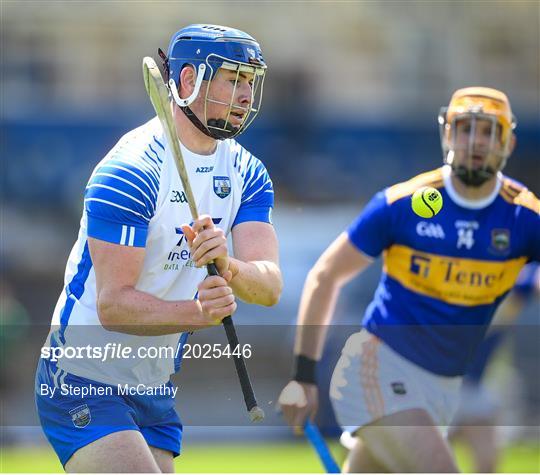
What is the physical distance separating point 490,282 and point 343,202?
7.56 metres

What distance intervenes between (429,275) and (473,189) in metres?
0.38

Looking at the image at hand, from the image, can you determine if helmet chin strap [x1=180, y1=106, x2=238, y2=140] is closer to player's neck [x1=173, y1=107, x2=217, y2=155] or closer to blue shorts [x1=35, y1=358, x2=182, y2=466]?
player's neck [x1=173, y1=107, x2=217, y2=155]

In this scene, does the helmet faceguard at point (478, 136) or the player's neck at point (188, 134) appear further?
the helmet faceguard at point (478, 136)

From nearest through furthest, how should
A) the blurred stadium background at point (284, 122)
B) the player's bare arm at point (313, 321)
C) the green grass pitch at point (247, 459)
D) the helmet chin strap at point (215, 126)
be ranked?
the helmet chin strap at point (215, 126)
the player's bare arm at point (313, 321)
the green grass pitch at point (247, 459)
the blurred stadium background at point (284, 122)

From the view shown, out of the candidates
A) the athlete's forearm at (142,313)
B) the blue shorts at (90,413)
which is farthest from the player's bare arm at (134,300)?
the blue shorts at (90,413)

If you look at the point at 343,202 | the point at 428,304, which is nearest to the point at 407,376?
the point at 428,304

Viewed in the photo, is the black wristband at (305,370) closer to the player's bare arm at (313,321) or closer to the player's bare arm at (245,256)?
the player's bare arm at (313,321)

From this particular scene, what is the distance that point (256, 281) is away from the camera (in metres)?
3.86

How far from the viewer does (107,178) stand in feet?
12.1

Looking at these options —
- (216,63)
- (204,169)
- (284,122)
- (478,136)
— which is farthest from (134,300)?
(284,122)

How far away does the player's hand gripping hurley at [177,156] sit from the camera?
3742 millimetres

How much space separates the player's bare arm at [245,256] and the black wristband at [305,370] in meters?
0.76

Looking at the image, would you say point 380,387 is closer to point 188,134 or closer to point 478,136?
point 478,136

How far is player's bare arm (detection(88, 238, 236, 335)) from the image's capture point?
144 inches
